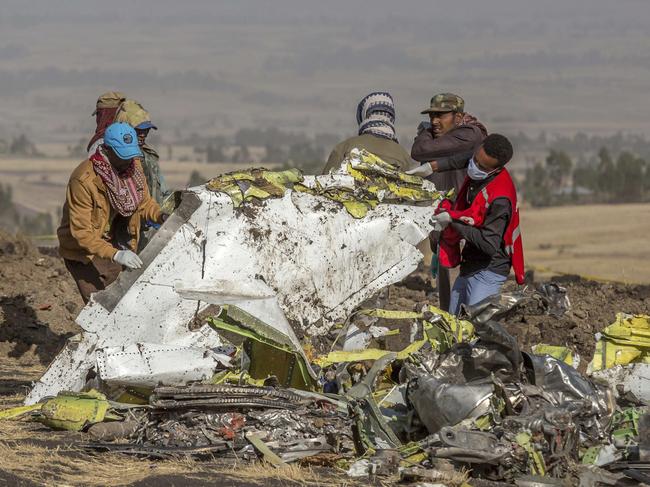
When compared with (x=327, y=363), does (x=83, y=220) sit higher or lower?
higher

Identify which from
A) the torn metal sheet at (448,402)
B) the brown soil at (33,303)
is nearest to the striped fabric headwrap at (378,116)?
the brown soil at (33,303)

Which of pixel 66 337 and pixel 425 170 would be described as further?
pixel 66 337

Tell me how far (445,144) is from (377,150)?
19.8 inches

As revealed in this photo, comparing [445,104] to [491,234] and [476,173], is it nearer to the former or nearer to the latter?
[476,173]

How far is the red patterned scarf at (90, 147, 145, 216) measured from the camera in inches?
360

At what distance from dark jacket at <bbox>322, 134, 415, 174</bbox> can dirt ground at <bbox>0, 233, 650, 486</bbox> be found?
1415mm

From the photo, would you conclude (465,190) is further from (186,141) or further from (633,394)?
(186,141)

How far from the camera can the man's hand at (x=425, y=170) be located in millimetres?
9727

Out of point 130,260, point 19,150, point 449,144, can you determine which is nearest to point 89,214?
point 130,260

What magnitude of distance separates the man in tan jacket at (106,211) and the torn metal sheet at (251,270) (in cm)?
30

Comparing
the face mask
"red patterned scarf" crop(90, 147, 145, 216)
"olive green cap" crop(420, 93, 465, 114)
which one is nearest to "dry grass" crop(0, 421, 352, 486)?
"red patterned scarf" crop(90, 147, 145, 216)

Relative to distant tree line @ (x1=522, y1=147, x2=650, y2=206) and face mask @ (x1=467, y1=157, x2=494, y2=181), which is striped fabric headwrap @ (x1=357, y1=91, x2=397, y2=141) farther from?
distant tree line @ (x1=522, y1=147, x2=650, y2=206)

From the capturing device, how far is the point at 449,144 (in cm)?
1012

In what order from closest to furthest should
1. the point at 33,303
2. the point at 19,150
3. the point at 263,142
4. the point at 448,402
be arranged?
the point at 448,402 < the point at 33,303 < the point at 19,150 < the point at 263,142
